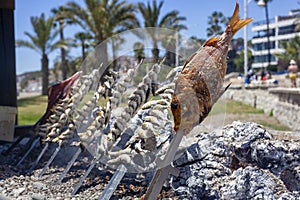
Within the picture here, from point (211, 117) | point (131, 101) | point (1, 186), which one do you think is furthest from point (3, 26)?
point (211, 117)

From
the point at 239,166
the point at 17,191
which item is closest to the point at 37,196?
the point at 17,191

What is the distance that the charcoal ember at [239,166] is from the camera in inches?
123

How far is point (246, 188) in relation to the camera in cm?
313

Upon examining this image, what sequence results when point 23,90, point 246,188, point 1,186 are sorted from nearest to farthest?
1. point 246,188
2. point 1,186
3. point 23,90

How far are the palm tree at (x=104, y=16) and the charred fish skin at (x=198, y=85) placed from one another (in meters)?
16.8

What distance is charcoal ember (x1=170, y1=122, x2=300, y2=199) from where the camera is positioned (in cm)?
313

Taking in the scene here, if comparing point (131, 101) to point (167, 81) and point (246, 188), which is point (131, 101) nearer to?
point (167, 81)

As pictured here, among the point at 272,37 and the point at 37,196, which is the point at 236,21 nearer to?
the point at 37,196

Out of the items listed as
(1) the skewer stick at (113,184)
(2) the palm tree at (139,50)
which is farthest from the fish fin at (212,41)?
(1) the skewer stick at (113,184)

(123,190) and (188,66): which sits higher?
(188,66)

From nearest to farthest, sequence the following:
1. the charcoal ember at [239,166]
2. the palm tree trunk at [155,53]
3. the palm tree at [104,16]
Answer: the charcoal ember at [239,166] → the palm tree trunk at [155,53] → the palm tree at [104,16]

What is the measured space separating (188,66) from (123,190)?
4.68 feet

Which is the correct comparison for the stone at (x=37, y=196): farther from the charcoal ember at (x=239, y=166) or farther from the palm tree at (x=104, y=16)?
the palm tree at (x=104, y=16)

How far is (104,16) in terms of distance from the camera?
794 inches
